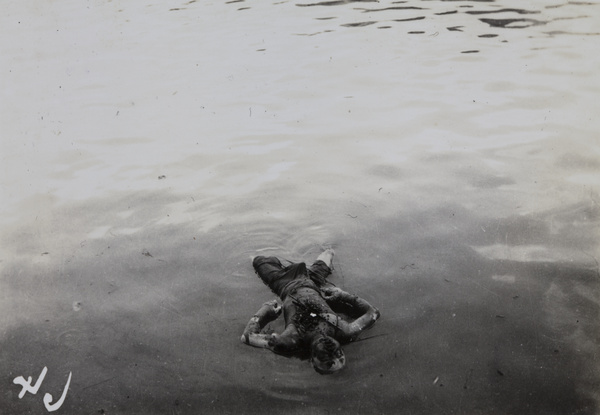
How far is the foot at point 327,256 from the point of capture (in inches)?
213

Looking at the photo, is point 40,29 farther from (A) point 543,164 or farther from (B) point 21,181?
(A) point 543,164

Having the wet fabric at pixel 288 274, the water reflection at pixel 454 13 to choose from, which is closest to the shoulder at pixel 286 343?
the wet fabric at pixel 288 274

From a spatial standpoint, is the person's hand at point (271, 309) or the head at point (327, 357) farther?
the person's hand at point (271, 309)

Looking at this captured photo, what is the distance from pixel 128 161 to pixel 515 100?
7223 mm

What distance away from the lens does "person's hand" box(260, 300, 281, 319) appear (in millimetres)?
4777

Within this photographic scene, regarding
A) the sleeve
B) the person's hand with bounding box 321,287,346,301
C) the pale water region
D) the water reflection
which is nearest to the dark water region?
the pale water region

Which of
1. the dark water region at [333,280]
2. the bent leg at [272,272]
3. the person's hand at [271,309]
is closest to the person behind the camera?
the dark water region at [333,280]

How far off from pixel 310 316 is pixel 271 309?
1.47ft

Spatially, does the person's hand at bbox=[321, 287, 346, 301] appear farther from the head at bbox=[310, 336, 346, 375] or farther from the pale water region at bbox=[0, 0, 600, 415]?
A: the head at bbox=[310, 336, 346, 375]

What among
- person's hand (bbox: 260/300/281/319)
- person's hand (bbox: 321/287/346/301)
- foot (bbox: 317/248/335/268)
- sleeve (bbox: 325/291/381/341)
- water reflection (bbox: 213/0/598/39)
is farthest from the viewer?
water reflection (bbox: 213/0/598/39)

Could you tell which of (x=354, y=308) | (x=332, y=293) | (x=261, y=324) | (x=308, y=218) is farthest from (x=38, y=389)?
(x=308, y=218)

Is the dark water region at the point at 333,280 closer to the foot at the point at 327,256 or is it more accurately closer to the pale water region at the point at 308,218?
the pale water region at the point at 308,218

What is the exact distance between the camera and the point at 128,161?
26.2ft

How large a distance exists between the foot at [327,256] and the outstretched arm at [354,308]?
0.42 m
